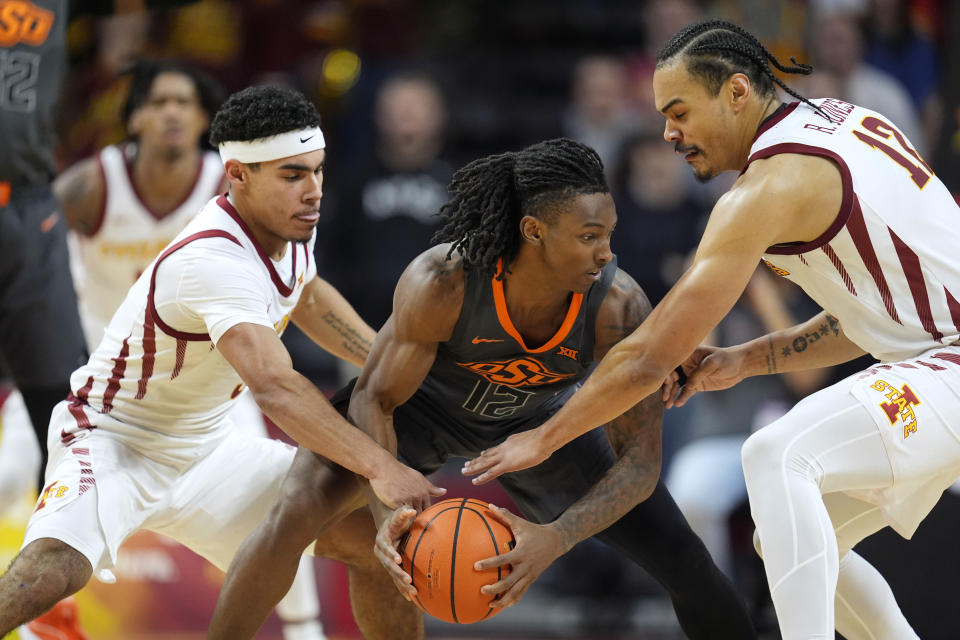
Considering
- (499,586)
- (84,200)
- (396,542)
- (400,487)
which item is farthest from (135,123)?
(499,586)

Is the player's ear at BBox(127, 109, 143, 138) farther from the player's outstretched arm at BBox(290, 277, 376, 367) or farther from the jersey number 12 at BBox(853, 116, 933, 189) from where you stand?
the jersey number 12 at BBox(853, 116, 933, 189)

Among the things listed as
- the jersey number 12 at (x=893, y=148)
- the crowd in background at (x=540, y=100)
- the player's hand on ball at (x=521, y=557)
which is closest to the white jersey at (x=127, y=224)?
the crowd in background at (x=540, y=100)

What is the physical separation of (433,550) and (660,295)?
4.33 metres

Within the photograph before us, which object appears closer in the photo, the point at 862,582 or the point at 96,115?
the point at 862,582

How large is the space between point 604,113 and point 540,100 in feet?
4.40

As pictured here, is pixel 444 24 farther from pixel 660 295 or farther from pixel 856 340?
pixel 856 340

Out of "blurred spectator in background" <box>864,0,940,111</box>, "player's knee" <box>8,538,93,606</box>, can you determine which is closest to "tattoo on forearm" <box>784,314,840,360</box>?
"player's knee" <box>8,538,93,606</box>

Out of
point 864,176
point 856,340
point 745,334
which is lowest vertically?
point 745,334

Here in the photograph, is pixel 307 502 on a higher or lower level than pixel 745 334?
higher

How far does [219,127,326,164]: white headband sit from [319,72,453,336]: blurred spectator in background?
11.9 feet

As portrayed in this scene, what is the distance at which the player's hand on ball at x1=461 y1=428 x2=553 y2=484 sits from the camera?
407 cm

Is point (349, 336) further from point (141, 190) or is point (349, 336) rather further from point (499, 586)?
point (141, 190)

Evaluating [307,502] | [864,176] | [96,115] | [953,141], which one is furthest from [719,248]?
[96,115]

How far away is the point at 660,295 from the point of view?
807cm
